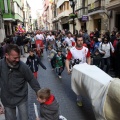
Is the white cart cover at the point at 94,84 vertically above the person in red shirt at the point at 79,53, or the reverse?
the person in red shirt at the point at 79,53

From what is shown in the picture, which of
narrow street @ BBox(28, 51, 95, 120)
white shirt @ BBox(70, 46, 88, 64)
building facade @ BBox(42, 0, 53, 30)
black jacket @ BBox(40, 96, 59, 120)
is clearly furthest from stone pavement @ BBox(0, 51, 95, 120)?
building facade @ BBox(42, 0, 53, 30)

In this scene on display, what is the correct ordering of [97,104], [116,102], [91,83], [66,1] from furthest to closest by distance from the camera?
[66,1]
[91,83]
[97,104]
[116,102]

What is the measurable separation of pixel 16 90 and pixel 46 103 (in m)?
0.52

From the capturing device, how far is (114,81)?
2.98 m

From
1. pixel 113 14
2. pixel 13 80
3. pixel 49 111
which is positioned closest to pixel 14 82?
pixel 13 80

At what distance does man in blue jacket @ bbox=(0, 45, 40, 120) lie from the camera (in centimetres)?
300

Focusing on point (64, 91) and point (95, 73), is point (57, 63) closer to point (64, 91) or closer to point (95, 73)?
point (64, 91)

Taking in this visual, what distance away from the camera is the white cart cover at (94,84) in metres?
3.18

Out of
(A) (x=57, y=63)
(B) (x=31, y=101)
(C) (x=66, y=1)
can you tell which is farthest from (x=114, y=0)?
(C) (x=66, y=1)

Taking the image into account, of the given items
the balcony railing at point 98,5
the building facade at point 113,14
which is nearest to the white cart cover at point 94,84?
the building facade at point 113,14

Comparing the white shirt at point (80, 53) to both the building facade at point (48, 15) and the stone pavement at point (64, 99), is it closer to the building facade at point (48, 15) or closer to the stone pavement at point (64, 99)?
the stone pavement at point (64, 99)

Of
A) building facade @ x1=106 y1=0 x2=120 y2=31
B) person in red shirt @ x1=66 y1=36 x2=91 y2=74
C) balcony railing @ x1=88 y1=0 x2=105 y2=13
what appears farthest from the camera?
balcony railing @ x1=88 y1=0 x2=105 y2=13

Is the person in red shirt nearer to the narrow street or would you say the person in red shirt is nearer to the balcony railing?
the narrow street

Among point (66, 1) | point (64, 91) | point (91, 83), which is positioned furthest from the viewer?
point (66, 1)
